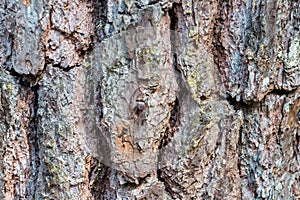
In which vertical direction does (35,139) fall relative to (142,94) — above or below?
below

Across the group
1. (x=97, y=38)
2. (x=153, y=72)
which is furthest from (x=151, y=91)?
(x=97, y=38)

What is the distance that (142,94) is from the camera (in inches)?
31.0

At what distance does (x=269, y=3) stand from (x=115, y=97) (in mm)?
348

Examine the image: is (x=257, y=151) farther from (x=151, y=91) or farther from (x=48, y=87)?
(x=48, y=87)

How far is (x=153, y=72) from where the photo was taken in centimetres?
78

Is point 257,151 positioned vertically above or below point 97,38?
below

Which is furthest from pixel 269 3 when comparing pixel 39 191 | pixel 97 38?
pixel 39 191

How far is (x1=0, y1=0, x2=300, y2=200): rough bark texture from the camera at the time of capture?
2.56ft

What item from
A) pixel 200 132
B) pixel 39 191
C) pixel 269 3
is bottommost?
pixel 39 191

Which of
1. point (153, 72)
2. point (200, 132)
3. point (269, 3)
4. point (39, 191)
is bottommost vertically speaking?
point (39, 191)

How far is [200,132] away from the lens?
0.82 meters

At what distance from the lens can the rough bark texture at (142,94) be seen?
78 centimetres

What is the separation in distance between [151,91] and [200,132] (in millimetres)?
130

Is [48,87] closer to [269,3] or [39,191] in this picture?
[39,191]
